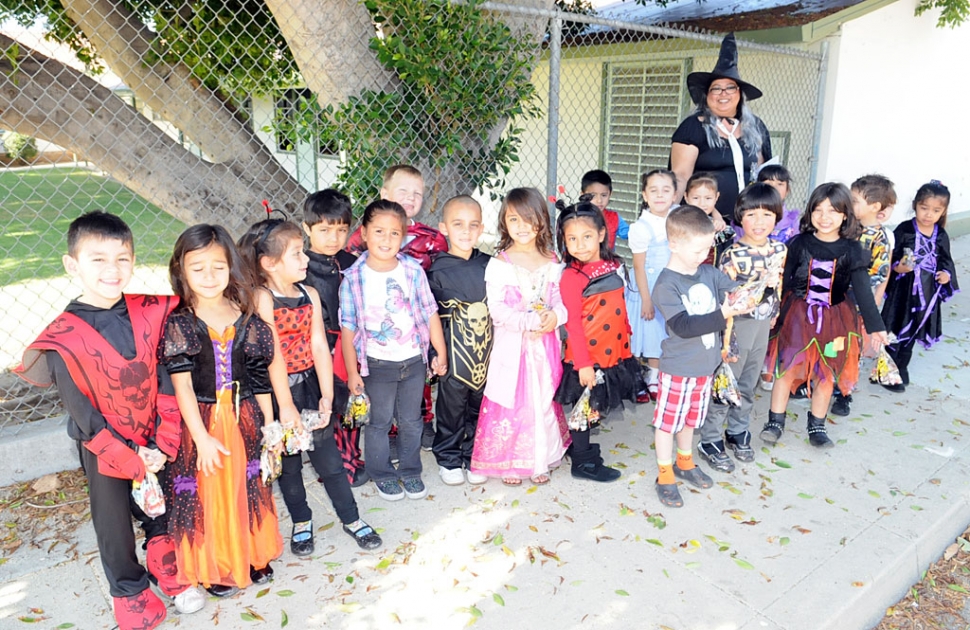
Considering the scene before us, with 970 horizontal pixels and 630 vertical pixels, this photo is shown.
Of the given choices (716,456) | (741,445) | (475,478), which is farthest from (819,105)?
(475,478)

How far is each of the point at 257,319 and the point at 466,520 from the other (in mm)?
1351

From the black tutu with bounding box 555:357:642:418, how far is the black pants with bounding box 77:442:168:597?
1948 millimetres

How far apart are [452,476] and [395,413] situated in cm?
43

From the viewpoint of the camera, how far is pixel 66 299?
7.34 meters

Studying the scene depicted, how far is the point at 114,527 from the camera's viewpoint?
91.0 inches

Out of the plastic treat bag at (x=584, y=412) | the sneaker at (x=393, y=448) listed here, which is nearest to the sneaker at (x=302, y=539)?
the sneaker at (x=393, y=448)

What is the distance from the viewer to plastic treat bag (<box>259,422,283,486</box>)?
2582 millimetres

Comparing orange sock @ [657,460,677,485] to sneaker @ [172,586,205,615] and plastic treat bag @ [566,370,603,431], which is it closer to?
plastic treat bag @ [566,370,603,431]

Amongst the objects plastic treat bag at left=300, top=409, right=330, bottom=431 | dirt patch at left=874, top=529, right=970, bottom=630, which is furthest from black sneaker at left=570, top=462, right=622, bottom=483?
plastic treat bag at left=300, top=409, right=330, bottom=431

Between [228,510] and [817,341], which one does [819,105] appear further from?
[228,510]

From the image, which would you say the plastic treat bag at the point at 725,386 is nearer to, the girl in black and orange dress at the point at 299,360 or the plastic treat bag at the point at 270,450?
the girl in black and orange dress at the point at 299,360

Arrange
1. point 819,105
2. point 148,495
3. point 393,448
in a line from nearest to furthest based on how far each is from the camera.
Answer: point 148,495
point 393,448
point 819,105

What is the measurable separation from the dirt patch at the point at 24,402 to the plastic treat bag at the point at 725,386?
3.49 meters

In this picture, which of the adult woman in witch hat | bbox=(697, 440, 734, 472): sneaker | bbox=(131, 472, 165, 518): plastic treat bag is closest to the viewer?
bbox=(131, 472, 165, 518): plastic treat bag
